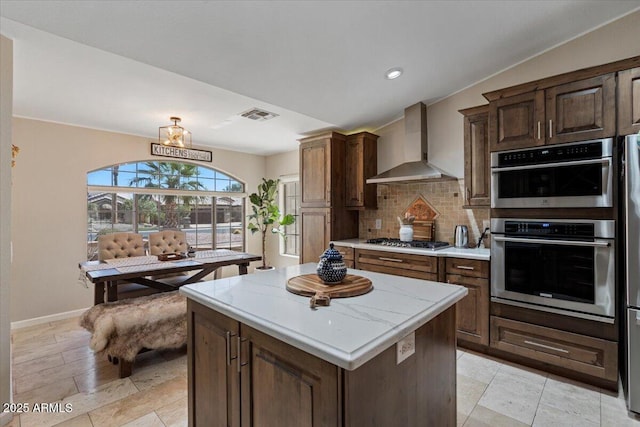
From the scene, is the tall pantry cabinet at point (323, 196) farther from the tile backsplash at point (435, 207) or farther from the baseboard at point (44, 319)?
the baseboard at point (44, 319)

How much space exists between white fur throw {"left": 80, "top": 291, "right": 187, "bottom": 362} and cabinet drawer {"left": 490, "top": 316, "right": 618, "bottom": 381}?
2.89 metres

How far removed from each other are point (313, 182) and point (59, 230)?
132 inches

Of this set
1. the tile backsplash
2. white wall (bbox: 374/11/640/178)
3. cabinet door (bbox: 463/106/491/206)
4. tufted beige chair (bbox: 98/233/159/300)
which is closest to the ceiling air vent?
white wall (bbox: 374/11/640/178)

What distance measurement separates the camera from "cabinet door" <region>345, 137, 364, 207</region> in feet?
14.2

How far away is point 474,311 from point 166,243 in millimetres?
3934

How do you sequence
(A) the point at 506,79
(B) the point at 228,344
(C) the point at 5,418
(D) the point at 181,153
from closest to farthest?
(B) the point at 228,344 → (C) the point at 5,418 → (A) the point at 506,79 → (D) the point at 181,153

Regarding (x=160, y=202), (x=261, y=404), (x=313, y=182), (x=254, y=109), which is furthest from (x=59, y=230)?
(x=261, y=404)

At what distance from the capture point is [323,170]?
14.2 ft

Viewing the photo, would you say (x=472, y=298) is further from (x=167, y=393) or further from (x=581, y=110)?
(x=167, y=393)

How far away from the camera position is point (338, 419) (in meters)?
0.94

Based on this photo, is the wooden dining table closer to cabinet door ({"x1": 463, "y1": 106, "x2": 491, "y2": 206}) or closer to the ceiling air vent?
the ceiling air vent

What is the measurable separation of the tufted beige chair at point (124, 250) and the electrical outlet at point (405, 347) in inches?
127

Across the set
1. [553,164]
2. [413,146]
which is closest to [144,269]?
[413,146]

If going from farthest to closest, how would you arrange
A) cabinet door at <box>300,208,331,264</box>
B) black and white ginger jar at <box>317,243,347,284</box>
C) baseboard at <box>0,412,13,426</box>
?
cabinet door at <box>300,208,331,264</box> < baseboard at <box>0,412,13,426</box> < black and white ginger jar at <box>317,243,347,284</box>
